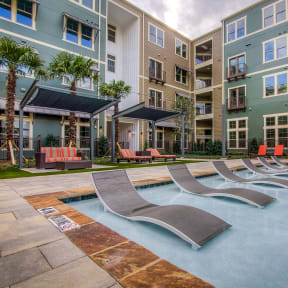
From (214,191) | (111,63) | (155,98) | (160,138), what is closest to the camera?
(214,191)

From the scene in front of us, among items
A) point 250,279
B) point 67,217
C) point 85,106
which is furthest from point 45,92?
point 250,279

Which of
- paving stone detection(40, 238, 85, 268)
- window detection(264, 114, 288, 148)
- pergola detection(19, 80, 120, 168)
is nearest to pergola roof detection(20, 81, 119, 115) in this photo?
pergola detection(19, 80, 120, 168)

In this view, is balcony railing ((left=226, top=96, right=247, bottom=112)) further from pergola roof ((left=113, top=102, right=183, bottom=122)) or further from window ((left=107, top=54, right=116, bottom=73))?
window ((left=107, top=54, right=116, bottom=73))

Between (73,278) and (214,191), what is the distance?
3235 mm

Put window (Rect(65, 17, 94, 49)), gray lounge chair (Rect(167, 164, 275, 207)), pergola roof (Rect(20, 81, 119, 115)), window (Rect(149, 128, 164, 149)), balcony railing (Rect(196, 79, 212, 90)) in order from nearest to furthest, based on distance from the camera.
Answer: gray lounge chair (Rect(167, 164, 275, 207)) < pergola roof (Rect(20, 81, 119, 115)) < window (Rect(65, 17, 94, 49)) < window (Rect(149, 128, 164, 149)) < balcony railing (Rect(196, 79, 212, 90))

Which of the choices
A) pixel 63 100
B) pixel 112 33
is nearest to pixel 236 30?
pixel 112 33

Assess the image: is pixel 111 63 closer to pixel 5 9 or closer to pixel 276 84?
pixel 5 9

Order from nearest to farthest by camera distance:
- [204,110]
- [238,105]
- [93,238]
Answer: [93,238] → [238,105] → [204,110]

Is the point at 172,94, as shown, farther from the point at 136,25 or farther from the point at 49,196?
the point at 49,196

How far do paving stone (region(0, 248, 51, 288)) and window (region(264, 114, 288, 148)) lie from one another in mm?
19186

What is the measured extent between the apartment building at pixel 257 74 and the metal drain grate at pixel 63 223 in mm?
18610

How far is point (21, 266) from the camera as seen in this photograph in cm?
145

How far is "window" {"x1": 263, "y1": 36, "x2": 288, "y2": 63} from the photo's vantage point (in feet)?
54.9

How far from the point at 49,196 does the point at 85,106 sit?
695cm
